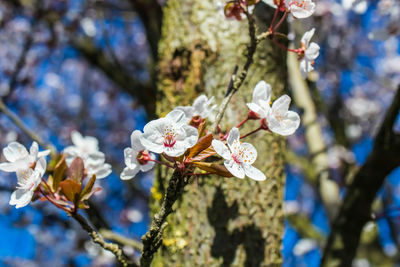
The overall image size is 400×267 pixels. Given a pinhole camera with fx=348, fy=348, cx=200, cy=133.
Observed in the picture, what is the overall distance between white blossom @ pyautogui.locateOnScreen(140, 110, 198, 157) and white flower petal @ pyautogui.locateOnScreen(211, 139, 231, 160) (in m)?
0.04

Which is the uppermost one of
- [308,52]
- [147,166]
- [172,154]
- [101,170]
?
[308,52]

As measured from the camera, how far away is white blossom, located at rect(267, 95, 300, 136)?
710 millimetres

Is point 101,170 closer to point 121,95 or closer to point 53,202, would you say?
point 53,202

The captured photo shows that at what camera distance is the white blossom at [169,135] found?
0.61 metres

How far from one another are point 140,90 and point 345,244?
4.82 feet

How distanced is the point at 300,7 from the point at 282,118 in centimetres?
24

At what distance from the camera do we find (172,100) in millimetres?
1152

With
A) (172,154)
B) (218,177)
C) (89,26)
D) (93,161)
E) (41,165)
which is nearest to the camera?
(172,154)

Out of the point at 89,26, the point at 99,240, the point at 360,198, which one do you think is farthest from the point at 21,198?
the point at 89,26

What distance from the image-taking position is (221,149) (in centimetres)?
61

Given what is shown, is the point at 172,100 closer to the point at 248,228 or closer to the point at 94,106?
the point at 248,228

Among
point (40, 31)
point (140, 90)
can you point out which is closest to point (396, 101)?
point (140, 90)

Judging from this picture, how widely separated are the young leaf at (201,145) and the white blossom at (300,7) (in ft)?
1.13

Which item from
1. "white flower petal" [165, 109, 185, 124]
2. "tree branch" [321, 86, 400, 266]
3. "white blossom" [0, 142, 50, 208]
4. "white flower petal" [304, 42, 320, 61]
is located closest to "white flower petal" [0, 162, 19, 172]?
"white blossom" [0, 142, 50, 208]
